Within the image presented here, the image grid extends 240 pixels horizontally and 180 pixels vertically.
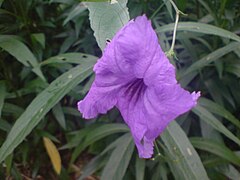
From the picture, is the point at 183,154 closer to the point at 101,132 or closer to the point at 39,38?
the point at 101,132

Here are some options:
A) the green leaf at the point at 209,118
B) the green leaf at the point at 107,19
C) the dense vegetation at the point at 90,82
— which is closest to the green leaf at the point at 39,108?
the dense vegetation at the point at 90,82

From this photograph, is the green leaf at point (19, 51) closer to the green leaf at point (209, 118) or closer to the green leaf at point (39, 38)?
the green leaf at point (39, 38)

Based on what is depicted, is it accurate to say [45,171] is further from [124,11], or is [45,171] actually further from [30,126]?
[124,11]

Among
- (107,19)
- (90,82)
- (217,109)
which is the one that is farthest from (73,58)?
(107,19)

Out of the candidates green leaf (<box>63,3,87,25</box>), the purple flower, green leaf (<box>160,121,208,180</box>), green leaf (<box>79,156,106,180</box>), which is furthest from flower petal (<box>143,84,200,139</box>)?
green leaf (<box>79,156,106,180</box>)

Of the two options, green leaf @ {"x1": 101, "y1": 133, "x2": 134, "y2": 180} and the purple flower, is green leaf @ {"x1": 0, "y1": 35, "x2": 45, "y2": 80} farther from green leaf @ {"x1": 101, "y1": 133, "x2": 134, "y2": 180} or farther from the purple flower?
the purple flower
